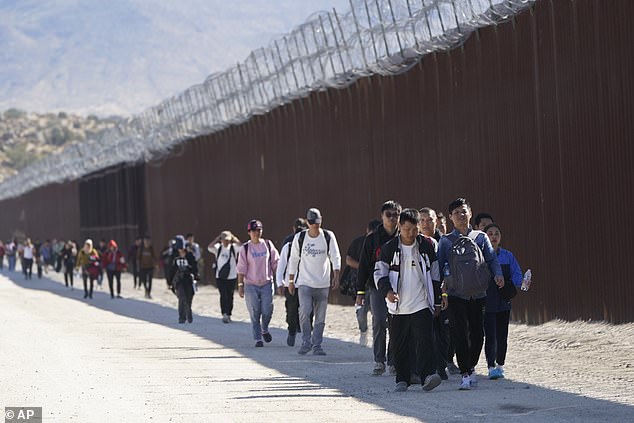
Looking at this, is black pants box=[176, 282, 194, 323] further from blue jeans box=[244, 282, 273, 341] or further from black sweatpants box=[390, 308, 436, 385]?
black sweatpants box=[390, 308, 436, 385]

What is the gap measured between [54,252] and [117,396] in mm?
52947

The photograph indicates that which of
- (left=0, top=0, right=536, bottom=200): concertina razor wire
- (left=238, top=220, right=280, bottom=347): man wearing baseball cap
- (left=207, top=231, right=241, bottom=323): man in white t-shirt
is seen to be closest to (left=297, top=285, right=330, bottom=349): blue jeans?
(left=238, top=220, right=280, bottom=347): man wearing baseball cap

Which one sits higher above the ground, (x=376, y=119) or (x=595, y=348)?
(x=376, y=119)

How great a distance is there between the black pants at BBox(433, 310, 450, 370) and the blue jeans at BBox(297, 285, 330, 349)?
3677mm

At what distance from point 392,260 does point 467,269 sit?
2.16 feet

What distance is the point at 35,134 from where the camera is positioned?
178 m

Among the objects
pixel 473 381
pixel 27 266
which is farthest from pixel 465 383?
pixel 27 266

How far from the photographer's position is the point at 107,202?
6372 centimetres

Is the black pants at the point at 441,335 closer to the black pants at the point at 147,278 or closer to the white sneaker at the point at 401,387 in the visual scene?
the white sneaker at the point at 401,387

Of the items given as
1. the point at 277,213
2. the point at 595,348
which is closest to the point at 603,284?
the point at 595,348

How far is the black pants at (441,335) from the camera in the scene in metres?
13.4

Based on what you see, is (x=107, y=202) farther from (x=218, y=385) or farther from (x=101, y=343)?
(x=218, y=385)

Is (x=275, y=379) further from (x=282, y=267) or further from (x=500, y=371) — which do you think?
(x=282, y=267)

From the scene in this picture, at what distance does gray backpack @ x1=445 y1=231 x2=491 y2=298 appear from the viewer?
1293 centimetres
